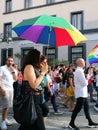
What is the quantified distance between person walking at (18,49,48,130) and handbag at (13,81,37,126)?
0.08m

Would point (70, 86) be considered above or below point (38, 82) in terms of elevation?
below

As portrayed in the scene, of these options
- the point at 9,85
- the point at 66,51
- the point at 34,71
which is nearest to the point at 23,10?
the point at 66,51

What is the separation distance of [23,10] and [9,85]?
25461 millimetres

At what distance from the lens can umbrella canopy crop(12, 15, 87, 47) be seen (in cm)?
702

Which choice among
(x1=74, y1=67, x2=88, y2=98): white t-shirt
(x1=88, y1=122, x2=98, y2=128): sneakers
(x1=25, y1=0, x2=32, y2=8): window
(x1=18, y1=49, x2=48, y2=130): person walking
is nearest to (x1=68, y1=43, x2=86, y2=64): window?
(x1=25, y1=0, x2=32, y2=8): window

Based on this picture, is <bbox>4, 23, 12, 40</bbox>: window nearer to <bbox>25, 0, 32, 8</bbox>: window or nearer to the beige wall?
the beige wall

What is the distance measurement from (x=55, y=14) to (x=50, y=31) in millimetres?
22335

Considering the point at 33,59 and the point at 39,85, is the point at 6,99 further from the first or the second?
the point at 33,59

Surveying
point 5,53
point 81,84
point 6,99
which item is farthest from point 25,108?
point 5,53

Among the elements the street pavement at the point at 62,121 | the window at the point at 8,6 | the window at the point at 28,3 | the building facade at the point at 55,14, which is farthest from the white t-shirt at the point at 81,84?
the window at the point at 8,6

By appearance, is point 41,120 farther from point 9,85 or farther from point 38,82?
point 9,85

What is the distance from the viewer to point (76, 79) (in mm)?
7738

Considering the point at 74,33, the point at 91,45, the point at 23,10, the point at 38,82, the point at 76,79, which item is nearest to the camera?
the point at 38,82

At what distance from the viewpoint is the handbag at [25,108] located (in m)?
5.13
